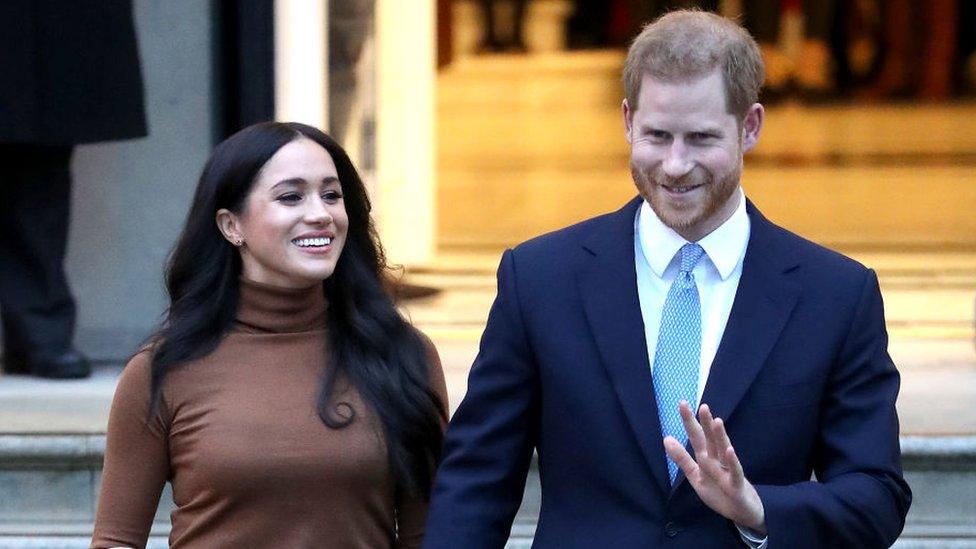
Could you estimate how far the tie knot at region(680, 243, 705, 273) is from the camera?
2.68 m

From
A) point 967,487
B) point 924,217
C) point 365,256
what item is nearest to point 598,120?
point 924,217

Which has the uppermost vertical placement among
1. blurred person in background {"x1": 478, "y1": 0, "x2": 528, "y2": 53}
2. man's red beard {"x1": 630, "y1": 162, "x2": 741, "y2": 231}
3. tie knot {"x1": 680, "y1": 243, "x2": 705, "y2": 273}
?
man's red beard {"x1": 630, "y1": 162, "x2": 741, "y2": 231}

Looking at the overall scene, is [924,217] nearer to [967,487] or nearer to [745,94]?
[967,487]

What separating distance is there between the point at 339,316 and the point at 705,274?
2.44ft

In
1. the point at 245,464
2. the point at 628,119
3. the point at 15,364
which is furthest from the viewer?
the point at 15,364

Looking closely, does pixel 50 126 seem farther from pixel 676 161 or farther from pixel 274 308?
pixel 676 161

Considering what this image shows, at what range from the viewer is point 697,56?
253 centimetres

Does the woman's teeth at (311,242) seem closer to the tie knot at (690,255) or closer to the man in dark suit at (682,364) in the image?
the man in dark suit at (682,364)

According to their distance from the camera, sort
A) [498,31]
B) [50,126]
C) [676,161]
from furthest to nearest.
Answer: [498,31] < [50,126] < [676,161]

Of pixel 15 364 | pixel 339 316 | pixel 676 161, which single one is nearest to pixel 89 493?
pixel 15 364

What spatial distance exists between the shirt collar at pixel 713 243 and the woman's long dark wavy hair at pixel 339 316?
554 millimetres

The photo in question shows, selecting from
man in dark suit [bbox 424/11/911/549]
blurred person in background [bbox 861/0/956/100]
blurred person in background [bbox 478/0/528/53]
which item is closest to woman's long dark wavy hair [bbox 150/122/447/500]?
man in dark suit [bbox 424/11/911/549]

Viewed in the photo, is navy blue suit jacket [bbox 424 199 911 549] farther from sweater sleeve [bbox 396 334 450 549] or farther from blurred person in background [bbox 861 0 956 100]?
blurred person in background [bbox 861 0 956 100]

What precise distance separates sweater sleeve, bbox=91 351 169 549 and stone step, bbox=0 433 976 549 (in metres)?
1.60
